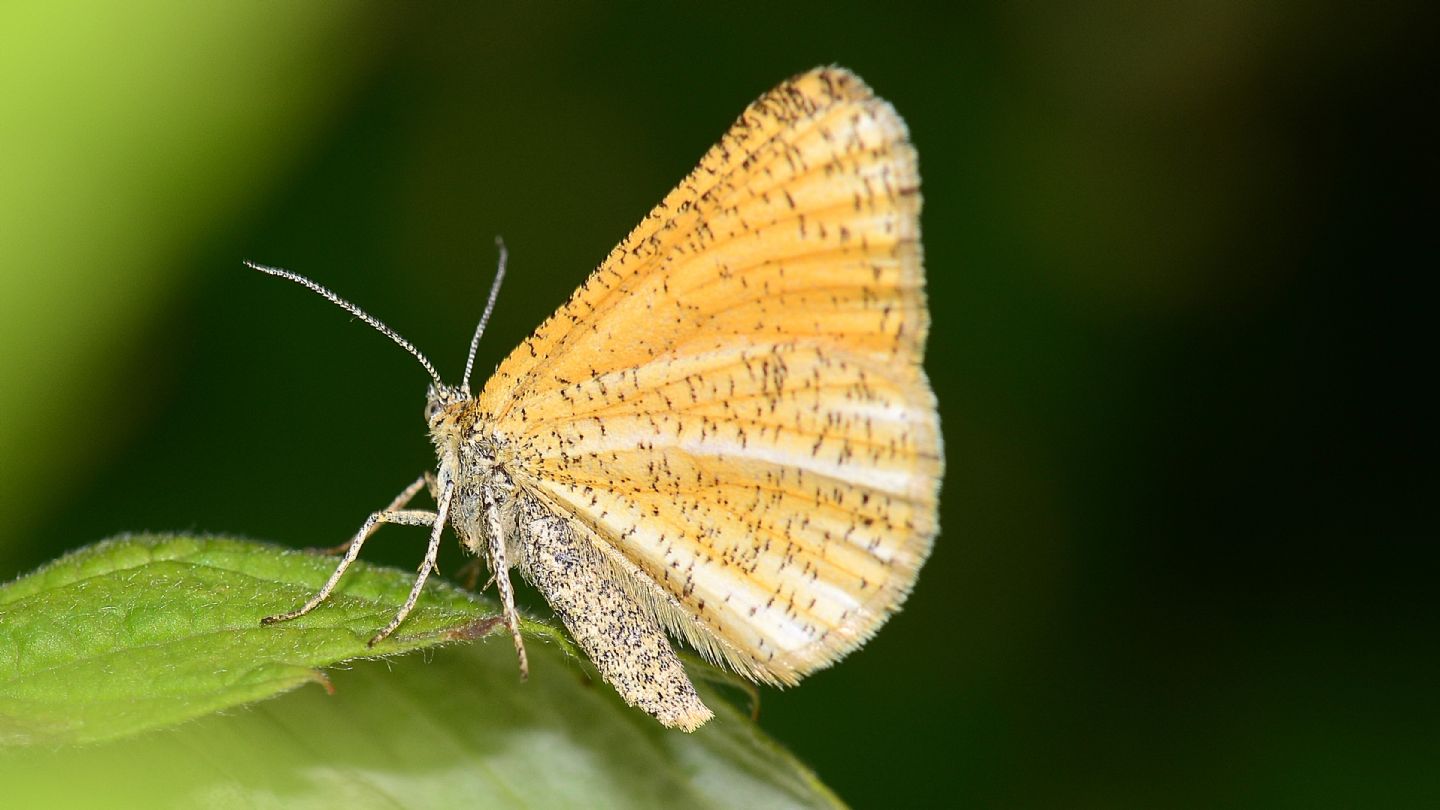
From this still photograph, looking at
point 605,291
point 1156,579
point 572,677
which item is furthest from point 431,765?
point 1156,579

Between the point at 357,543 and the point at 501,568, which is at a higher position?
the point at 501,568

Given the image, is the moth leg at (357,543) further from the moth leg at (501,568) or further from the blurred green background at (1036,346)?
the blurred green background at (1036,346)

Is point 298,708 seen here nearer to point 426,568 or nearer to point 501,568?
point 426,568

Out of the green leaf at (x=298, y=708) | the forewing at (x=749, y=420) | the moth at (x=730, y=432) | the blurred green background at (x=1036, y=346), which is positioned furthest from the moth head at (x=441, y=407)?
the blurred green background at (x=1036, y=346)

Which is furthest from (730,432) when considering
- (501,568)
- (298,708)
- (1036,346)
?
(1036,346)

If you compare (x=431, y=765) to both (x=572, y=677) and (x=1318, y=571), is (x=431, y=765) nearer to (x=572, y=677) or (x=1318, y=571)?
(x=572, y=677)
